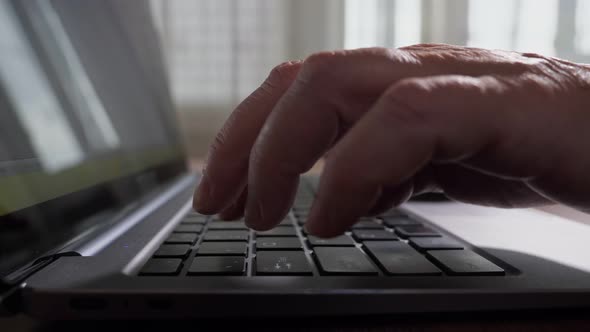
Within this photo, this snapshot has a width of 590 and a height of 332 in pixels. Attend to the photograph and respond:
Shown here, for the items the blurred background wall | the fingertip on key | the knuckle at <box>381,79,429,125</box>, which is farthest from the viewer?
the blurred background wall

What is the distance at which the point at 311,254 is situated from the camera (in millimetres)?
337

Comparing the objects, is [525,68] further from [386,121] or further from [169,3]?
[169,3]

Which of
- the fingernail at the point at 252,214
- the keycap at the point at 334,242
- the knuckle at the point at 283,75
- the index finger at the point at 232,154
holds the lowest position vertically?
the keycap at the point at 334,242

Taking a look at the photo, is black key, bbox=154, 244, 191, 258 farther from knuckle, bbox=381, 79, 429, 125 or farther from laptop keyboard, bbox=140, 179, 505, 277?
knuckle, bbox=381, 79, 429, 125

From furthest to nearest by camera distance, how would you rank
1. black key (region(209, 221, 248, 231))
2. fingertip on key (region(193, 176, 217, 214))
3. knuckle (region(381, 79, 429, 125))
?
black key (region(209, 221, 248, 231)), fingertip on key (region(193, 176, 217, 214)), knuckle (region(381, 79, 429, 125))

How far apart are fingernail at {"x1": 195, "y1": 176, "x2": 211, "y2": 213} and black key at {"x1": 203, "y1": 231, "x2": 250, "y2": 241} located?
0.04 metres

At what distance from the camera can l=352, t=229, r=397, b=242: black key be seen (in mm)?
397

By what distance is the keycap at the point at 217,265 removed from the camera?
285 millimetres

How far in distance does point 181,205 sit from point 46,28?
253mm

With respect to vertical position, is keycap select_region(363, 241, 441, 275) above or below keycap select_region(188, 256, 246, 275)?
below

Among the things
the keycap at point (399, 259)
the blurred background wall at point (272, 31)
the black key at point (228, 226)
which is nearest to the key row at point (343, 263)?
the keycap at point (399, 259)

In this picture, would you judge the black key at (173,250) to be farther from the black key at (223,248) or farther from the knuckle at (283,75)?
the knuckle at (283,75)

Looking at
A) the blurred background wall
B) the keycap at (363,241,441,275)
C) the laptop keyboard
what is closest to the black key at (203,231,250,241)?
the laptop keyboard

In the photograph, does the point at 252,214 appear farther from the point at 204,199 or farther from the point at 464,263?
the point at 464,263
